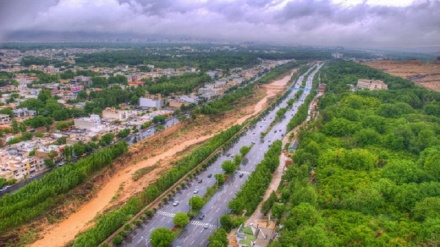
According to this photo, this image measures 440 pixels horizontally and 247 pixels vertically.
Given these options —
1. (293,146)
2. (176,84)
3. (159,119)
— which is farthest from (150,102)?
(293,146)

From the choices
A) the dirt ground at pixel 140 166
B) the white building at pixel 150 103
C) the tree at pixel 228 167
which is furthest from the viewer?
the white building at pixel 150 103

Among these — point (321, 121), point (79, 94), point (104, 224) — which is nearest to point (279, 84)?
point (321, 121)

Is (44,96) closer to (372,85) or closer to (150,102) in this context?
(150,102)

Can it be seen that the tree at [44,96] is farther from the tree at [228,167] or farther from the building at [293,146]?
the building at [293,146]

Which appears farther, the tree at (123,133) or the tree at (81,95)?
the tree at (81,95)

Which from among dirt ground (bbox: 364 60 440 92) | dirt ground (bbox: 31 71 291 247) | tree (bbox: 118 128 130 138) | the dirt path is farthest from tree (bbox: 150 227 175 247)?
dirt ground (bbox: 364 60 440 92)

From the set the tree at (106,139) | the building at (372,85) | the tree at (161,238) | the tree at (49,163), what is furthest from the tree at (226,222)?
the building at (372,85)
